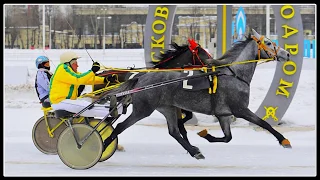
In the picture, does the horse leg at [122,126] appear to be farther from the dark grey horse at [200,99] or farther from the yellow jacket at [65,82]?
the yellow jacket at [65,82]

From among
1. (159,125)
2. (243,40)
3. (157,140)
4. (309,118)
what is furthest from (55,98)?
(309,118)

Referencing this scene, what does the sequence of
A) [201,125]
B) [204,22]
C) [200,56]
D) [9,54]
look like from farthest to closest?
[204,22] → [9,54] → [201,125] → [200,56]

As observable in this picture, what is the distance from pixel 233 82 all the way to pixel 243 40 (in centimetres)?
88

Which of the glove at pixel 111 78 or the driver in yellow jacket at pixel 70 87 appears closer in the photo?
the driver in yellow jacket at pixel 70 87

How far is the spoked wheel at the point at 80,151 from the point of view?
8.55m

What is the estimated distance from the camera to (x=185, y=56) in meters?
9.50

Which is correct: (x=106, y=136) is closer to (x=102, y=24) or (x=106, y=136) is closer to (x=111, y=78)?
(x=111, y=78)

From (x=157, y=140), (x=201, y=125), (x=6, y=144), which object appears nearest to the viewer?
(x=6, y=144)

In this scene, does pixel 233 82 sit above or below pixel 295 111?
above

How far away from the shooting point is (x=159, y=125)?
12969 mm

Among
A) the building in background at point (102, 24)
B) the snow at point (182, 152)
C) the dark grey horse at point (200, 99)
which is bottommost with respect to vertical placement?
the snow at point (182, 152)

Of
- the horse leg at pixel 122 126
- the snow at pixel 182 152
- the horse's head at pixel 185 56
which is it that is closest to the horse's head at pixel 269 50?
the horse's head at pixel 185 56

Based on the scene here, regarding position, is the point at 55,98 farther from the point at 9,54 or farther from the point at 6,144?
the point at 9,54

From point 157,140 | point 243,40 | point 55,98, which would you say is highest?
point 243,40
